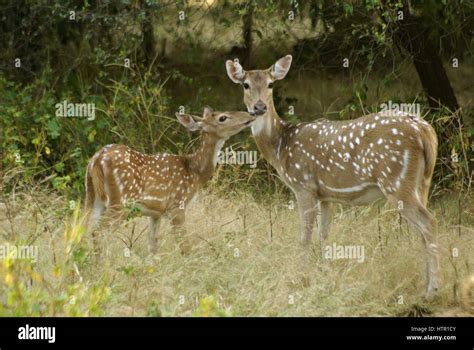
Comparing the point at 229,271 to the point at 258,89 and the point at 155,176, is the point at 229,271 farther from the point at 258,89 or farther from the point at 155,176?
the point at 258,89

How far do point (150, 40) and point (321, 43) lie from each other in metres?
2.51

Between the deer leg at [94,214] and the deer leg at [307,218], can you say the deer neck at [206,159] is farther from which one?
the deer leg at [307,218]

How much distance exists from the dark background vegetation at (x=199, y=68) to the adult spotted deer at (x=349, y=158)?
59.5 inches

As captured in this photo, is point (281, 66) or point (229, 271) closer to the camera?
point (229, 271)

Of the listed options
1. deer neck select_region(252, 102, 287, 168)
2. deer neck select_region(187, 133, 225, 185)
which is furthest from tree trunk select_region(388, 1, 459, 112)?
deer neck select_region(187, 133, 225, 185)

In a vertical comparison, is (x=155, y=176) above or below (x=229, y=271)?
above

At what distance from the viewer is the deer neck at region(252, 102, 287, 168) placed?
10047mm
